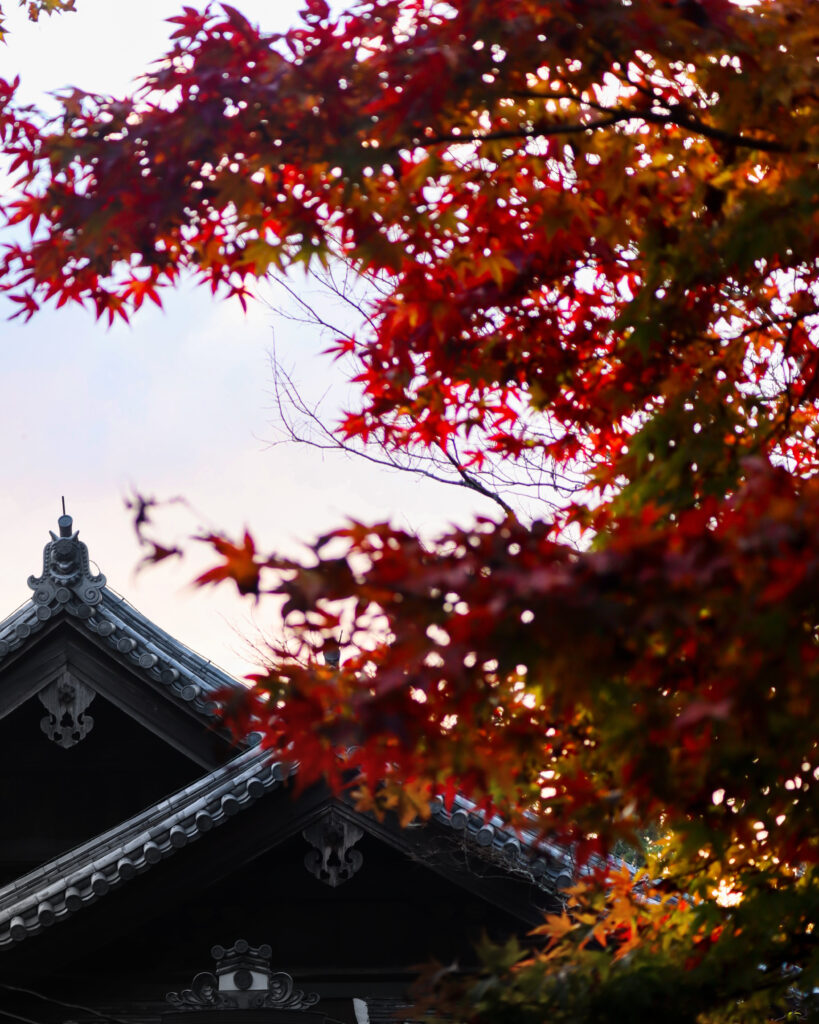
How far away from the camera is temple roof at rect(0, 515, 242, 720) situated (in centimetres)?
1023

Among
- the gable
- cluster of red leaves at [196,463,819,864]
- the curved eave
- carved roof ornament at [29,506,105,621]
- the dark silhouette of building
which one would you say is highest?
carved roof ornament at [29,506,105,621]

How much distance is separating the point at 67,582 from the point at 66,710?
1.12 meters

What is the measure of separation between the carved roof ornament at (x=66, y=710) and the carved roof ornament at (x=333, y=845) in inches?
96.9

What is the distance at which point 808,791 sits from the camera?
13.7ft

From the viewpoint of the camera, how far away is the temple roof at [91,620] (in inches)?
403

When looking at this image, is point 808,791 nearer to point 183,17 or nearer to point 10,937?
point 183,17

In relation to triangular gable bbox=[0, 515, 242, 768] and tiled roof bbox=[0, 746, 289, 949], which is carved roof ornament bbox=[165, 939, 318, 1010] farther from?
triangular gable bbox=[0, 515, 242, 768]

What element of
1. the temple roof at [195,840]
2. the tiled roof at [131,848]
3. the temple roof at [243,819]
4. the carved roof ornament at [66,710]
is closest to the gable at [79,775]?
the carved roof ornament at [66,710]

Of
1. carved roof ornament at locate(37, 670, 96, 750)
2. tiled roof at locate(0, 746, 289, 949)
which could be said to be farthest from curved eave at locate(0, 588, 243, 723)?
tiled roof at locate(0, 746, 289, 949)

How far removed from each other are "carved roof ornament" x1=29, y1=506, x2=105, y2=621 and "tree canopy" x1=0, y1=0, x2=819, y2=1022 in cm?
561

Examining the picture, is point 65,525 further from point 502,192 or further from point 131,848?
point 502,192

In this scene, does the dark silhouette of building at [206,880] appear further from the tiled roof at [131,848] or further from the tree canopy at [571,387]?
the tree canopy at [571,387]

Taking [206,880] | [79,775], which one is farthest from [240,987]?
[79,775]

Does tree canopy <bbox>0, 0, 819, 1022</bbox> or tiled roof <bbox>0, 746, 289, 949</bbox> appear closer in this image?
tree canopy <bbox>0, 0, 819, 1022</bbox>
